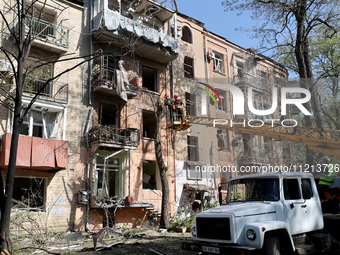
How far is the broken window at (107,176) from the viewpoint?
19.1 m

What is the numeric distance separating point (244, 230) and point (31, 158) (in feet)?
39.2

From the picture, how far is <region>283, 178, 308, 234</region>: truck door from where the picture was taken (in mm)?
7949

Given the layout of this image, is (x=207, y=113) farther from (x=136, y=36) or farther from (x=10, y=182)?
(x=10, y=182)

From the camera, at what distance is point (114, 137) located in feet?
62.5

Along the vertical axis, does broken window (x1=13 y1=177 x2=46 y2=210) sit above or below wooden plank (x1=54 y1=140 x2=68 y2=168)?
below

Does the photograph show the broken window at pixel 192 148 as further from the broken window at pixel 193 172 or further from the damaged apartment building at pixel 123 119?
the damaged apartment building at pixel 123 119

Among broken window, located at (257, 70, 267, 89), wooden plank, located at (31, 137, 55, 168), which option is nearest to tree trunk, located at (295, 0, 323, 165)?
broken window, located at (257, 70, 267, 89)

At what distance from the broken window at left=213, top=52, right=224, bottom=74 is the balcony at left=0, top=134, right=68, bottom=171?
17835mm

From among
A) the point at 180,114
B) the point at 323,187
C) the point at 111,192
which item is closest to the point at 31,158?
the point at 111,192

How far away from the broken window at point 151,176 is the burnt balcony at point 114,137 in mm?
3760

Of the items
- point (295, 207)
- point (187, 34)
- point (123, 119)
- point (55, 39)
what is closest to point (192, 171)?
point (123, 119)

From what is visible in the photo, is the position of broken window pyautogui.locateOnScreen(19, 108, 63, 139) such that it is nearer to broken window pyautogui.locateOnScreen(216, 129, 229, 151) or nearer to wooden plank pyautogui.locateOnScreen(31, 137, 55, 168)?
wooden plank pyautogui.locateOnScreen(31, 137, 55, 168)

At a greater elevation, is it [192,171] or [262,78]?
[262,78]

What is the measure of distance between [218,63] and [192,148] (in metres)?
9.53
